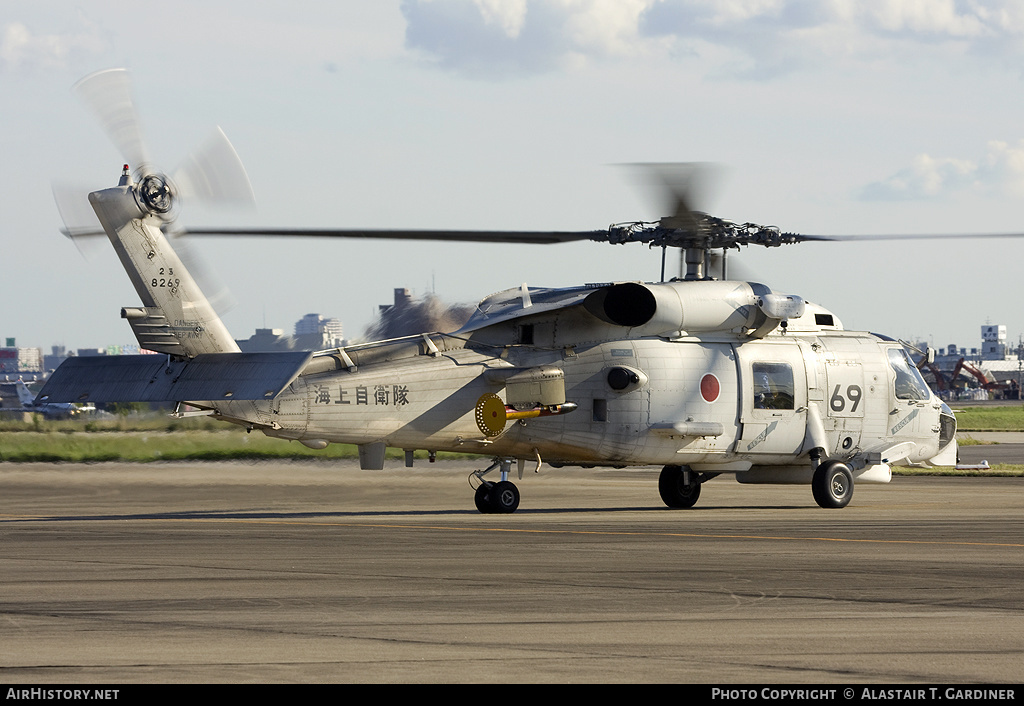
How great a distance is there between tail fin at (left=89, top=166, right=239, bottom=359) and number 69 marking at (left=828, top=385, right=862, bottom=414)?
38.5 feet

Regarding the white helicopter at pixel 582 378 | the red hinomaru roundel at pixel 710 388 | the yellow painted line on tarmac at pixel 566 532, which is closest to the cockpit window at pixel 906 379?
the white helicopter at pixel 582 378

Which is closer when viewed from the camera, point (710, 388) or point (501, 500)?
point (501, 500)

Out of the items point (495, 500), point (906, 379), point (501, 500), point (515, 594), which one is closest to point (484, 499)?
point (495, 500)

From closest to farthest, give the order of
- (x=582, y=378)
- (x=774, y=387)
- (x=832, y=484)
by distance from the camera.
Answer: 1. (x=582, y=378)
2. (x=832, y=484)
3. (x=774, y=387)

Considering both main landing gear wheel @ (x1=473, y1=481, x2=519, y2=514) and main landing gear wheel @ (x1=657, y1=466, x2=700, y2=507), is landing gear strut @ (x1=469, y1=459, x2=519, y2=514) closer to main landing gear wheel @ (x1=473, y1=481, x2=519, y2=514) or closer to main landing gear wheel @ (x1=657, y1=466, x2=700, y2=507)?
main landing gear wheel @ (x1=473, y1=481, x2=519, y2=514)

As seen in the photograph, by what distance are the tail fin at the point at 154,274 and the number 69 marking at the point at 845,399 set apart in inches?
462

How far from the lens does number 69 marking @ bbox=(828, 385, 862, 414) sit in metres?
24.5

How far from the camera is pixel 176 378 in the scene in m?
19.7

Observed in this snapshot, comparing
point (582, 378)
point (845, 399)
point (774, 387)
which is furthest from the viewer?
point (845, 399)

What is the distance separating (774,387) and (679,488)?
2.62m

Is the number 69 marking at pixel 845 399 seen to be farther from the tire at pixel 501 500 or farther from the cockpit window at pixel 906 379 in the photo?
the tire at pixel 501 500

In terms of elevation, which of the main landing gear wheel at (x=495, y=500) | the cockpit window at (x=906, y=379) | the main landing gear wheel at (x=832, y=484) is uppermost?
the cockpit window at (x=906, y=379)

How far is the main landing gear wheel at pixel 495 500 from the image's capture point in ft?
71.9

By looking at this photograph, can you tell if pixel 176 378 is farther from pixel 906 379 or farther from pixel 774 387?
pixel 906 379
